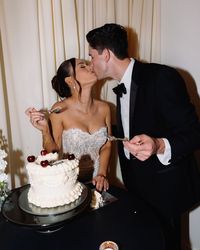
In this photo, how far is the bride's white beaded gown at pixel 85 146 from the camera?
1.86 meters

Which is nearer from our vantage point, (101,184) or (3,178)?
(3,178)

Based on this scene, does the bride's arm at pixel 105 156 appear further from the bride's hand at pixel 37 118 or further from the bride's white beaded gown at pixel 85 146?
the bride's hand at pixel 37 118

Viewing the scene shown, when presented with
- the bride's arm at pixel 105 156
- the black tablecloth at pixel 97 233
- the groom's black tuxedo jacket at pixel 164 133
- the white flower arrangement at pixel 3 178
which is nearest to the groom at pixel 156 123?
the groom's black tuxedo jacket at pixel 164 133

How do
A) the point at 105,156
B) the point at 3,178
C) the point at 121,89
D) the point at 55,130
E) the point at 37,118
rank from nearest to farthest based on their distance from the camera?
the point at 3,178 < the point at 37,118 < the point at 121,89 < the point at 55,130 < the point at 105,156

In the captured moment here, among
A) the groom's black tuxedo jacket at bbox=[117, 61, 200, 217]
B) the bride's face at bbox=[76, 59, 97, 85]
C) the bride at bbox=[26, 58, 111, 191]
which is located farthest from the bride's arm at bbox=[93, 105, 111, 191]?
the bride's face at bbox=[76, 59, 97, 85]

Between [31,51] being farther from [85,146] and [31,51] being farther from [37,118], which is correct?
[85,146]

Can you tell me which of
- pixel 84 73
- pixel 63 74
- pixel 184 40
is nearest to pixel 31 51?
pixel 63 74

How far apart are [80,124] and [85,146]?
138 millimetres

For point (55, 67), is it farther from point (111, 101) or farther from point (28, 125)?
point (111, 101)

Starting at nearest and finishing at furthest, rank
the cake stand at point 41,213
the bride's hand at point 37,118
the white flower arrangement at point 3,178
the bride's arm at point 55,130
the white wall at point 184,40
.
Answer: the cake stand at point 41,213, the white flower arrangement at point 3,178, the bride's hand at point 37,118, the bride's arm at point 55,130, the white wall at point 184,40

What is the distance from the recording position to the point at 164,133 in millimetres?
1638

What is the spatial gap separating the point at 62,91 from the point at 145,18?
2.73 ft

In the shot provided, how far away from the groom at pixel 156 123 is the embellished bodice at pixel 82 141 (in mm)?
130

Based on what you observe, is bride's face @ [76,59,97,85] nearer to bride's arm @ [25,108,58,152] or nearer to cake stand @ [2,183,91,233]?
bride's arm @ [25,108,58,152]
